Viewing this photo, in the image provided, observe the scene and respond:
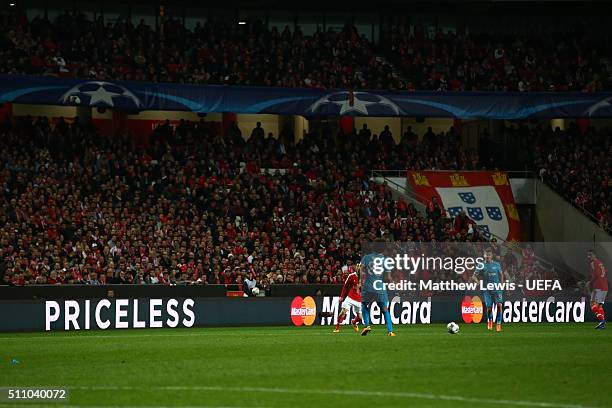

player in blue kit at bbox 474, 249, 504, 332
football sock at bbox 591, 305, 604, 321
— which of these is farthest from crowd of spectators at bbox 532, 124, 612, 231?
player in blue kit at bbox 474, 249, 504, 332

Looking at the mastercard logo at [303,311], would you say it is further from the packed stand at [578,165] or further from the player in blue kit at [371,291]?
the packed stand at [578,165]

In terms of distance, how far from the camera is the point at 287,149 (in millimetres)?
40562

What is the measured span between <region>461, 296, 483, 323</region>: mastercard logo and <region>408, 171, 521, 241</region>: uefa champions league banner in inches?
378

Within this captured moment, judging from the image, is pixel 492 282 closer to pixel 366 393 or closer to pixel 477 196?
pixel 366 393

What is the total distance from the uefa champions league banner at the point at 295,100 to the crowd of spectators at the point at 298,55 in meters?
1.30

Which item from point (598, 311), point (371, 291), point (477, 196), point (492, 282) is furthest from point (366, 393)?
point (477, 196)

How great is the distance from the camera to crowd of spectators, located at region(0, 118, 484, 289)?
3108cm

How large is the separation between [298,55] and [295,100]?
148 inches

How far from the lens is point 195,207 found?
3462cm

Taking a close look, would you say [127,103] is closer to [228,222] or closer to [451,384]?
[228,222]

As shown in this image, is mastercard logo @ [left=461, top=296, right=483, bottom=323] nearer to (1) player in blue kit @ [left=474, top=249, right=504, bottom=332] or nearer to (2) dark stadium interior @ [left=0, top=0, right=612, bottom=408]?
(2) dark stadium interior @ [left=0, top=0, right=612, bottom=408]

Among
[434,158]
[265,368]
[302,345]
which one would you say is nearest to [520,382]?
[265,368]
